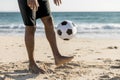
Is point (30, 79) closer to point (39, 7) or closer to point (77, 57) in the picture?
point (39, 7)

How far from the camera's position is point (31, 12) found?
4.77m

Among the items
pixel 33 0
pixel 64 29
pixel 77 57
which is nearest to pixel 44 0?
pixel 33 0

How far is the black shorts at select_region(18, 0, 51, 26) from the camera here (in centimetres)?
476

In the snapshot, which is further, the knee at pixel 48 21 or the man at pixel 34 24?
the knee at pixel 48 21

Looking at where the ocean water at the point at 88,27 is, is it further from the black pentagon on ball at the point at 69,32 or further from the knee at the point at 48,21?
the knee at the point at 48,21

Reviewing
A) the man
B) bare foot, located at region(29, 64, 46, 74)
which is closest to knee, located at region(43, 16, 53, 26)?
the man

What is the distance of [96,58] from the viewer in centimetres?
655

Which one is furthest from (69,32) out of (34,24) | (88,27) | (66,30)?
(88,27)

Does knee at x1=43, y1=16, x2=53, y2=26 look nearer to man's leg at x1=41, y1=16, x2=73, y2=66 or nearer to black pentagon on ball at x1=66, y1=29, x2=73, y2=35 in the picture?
man's leg at x1=41, y1=16, x2=73, y2=66

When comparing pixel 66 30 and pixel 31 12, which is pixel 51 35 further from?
pixel 66 30

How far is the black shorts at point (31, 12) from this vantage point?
4.76 metres

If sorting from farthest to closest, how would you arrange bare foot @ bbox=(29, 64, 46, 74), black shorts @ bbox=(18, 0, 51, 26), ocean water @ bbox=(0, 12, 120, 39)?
ocean water @ bbox=(0, 12, 120, 39) → bare foot @ bbox=(29, 64, 46, 74) → black shorts @ bbox=(18, 0, 51, 26)

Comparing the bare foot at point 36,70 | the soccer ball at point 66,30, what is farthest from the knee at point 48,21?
the soccer ball at point 66,30

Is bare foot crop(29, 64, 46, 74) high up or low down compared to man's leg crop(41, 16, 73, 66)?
down
